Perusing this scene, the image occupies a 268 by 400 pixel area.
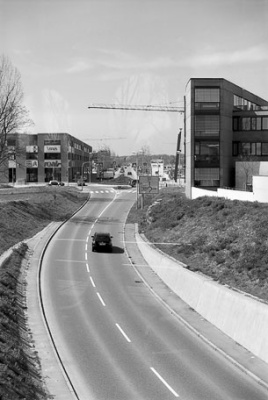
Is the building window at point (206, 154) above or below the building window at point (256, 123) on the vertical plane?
below

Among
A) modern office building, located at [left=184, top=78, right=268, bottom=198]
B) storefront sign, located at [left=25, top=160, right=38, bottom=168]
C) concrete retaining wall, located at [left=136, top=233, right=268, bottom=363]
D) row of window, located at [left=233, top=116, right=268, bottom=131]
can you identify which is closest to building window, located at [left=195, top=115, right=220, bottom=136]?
modern office building, located at [left=184, top=78, right=268, bottom=198]

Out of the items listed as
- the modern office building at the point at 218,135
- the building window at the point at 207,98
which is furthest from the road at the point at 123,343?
the building window at the point at 207,98

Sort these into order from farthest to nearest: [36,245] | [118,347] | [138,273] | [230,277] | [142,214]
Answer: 1. [142,214]
2. [36,245]
3. [138,273]
4. [230,277]
5. [118,347]

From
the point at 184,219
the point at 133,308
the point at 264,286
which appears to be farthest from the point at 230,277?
the point at 184,219

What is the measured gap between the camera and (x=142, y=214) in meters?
71.8

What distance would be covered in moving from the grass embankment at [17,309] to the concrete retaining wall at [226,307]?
28.3ft

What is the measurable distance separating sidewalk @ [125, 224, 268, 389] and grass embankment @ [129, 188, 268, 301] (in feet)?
8.94

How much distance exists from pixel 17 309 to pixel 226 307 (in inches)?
427

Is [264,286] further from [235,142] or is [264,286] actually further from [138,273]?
[235,142]

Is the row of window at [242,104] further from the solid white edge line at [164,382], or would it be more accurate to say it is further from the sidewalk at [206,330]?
the solid white edge line at [164,382]

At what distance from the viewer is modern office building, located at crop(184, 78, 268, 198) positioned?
6969 centimetres

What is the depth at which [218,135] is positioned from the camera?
6988cm

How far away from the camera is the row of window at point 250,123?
72.8 metres

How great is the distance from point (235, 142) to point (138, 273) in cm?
3963
